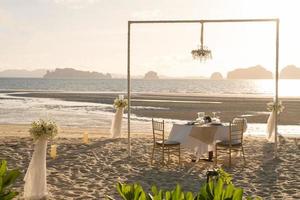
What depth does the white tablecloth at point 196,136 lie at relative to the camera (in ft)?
33.3

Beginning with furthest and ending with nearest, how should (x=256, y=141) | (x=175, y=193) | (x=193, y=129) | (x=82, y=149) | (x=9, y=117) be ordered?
(x=9, y=117), (x=256, y=141), (x=82, y=149), (x=193, y=129), (x=175, y=193)

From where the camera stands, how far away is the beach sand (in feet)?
26.2

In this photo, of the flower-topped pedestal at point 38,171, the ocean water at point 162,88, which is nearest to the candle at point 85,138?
the flower-topped pedestal at point 38,171

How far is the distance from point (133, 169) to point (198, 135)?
1663 mm

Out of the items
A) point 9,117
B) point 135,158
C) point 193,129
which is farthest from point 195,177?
point 9,117

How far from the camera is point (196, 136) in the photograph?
33.4 feet

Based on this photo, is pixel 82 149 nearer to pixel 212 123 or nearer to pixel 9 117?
pixel 212 123

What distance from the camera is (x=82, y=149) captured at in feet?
38.8

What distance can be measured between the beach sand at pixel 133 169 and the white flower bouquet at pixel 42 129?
1.11 meters

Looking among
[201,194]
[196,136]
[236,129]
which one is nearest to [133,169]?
[196,136]

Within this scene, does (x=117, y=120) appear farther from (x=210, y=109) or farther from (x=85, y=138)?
(x=210, y=109)

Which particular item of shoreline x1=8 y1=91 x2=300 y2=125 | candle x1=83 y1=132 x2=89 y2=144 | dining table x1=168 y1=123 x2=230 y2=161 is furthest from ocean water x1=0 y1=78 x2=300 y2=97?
dining table x1=168 y1=123 x2=230 y2=161

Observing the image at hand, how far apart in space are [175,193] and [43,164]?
17.9 ft

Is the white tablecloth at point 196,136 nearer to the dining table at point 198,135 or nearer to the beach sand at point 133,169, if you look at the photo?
the dining table at point 198,135
